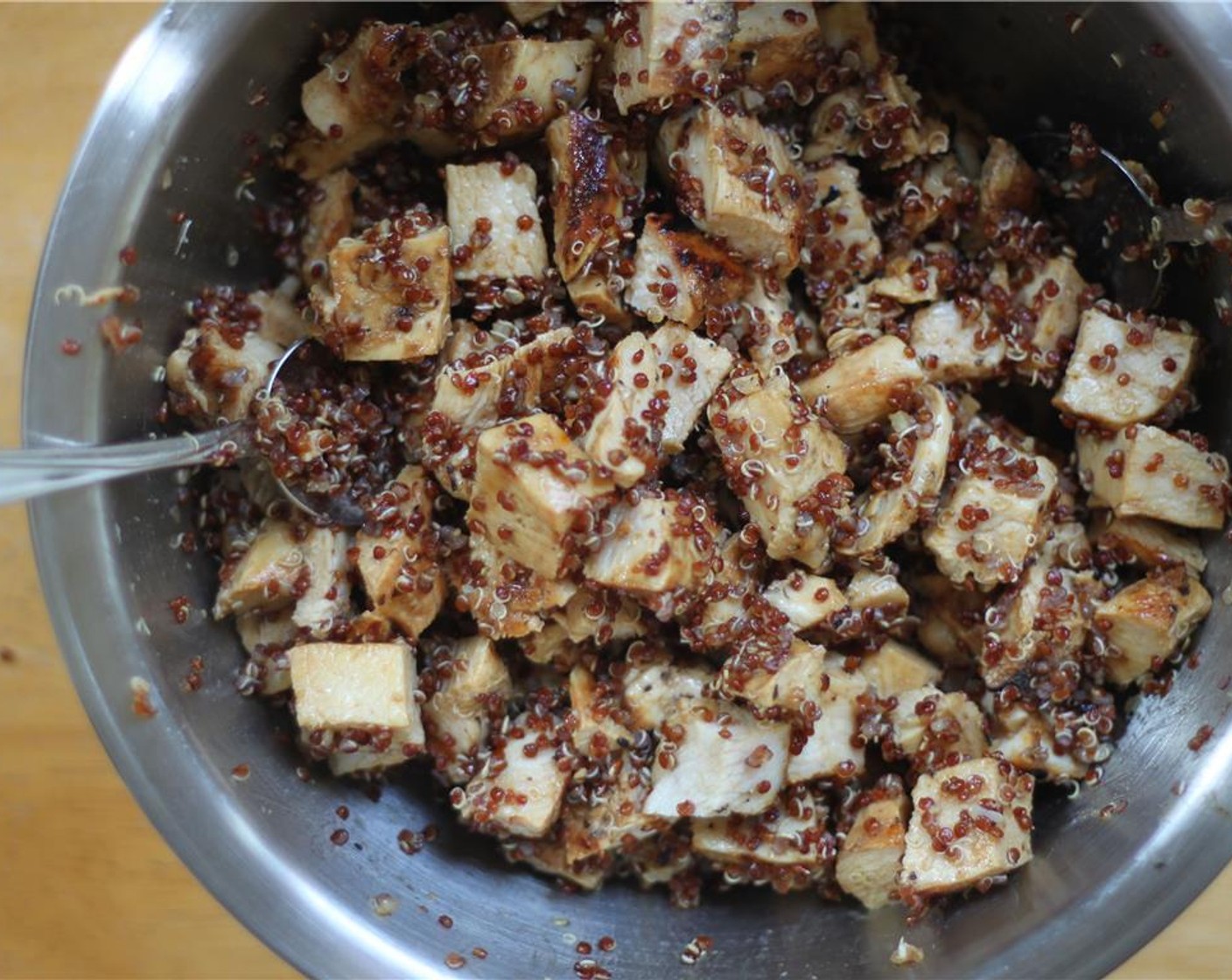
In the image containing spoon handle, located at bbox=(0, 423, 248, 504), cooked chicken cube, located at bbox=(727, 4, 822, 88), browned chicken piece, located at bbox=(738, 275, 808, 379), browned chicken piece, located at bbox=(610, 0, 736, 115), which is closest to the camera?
spoon handle, located at bbox=(0, 423, 248, 504)

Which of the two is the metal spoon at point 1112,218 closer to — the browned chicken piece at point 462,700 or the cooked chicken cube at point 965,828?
the cooked chicken cube at point 965,828

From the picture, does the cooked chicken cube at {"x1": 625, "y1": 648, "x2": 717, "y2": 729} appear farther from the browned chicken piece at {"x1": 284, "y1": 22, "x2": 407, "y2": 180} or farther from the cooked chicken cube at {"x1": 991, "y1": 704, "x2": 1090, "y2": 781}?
the browned chicken piece at {"x1": 284, "y1": 22, "x2": 407, "y2": 180}

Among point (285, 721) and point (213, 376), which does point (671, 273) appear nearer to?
point (213, 376)

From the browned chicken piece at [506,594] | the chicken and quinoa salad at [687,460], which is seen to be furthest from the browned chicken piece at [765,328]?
the browned chicken piece at [506,594]

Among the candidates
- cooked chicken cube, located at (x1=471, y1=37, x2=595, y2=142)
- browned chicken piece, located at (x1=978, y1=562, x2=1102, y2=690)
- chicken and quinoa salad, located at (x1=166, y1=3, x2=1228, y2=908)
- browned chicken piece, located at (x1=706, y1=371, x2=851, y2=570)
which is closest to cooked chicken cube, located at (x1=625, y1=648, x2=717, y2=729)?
chicken and quinoa salad, located at (x1=166, y1=3, x2=1228, y2=908)

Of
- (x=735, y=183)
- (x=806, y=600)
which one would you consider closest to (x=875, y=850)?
(x=806, y=600)
